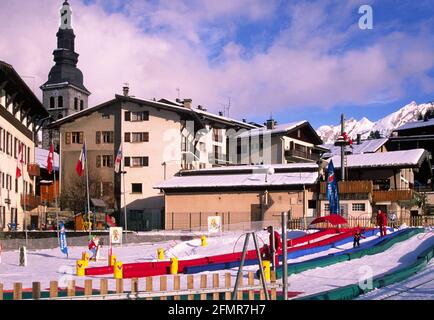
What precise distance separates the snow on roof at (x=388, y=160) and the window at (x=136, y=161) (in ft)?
63.4

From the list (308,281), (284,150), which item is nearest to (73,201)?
(284,150)

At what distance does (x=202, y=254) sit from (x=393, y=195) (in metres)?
22.4

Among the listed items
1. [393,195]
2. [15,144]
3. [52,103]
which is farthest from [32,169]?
[52,103]

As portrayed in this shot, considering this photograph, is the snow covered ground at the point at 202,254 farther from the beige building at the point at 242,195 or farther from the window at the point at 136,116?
the window at the point at 136,116

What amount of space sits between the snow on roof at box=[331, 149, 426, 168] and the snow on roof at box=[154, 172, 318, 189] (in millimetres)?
4670

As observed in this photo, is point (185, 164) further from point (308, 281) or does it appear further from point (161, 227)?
point (308, 281)

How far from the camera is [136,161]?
214ft

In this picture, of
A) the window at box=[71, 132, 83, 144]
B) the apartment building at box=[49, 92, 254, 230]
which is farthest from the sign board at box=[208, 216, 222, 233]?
the window at box=[71, 132, 83, 144]

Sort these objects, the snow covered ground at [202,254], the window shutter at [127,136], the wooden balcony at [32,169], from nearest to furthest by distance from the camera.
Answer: the snow covered ground at [202,254]
the wooden balcony at [32,169]
the window shutter at [127,136]

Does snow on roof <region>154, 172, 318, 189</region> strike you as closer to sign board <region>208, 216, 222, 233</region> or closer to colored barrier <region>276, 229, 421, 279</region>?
sign board <region>208, 216, 222, 233</region>

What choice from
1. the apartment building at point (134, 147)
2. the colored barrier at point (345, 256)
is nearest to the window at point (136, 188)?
the apartment building at point (134, 147)

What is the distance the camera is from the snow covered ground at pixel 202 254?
19797mm
